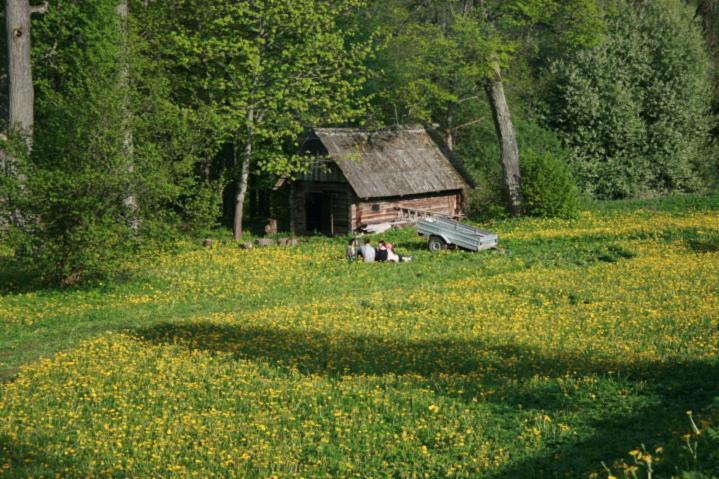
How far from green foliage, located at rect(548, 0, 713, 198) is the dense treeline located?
0.39ft

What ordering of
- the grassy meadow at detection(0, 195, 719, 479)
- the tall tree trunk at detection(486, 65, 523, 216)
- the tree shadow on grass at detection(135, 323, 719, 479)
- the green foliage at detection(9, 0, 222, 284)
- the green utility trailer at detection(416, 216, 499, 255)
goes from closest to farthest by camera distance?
the tree shadow on grass at detection(135, 323, 719, 479) → the grassy meadow at detection(0, 195, 719, 479) → the green foliage at detection(9, 0, 222, 284) → the green utility trailer at detection(416, 216, 499, 255) → the tall tree trunk at detection(486, 65, 523, 216)

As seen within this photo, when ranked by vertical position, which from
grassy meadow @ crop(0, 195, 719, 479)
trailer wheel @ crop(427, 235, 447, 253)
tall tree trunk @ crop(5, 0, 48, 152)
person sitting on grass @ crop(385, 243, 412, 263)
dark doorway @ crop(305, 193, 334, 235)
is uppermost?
tall tree trunk @ crop(5, 0, 48, 152)

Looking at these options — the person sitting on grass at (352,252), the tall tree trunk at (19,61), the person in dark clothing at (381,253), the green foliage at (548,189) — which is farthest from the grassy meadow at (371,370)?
the green foliage at (548,189)

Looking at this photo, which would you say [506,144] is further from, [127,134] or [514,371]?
[514,371]

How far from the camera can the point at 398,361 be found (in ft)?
53.2

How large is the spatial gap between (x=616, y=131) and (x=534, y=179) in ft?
36.8

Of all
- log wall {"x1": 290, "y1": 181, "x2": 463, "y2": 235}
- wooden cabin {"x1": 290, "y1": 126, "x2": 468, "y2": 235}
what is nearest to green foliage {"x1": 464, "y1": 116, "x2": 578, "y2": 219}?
wooden cabin {"x1": 290, "y1": 126, "x2": 468, "y2": 235}

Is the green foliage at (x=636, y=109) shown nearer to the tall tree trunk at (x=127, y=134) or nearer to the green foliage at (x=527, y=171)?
the green foliage at (x=527, y=171)

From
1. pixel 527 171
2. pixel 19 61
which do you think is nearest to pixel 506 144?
pixel 527 171

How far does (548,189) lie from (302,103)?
12.4 m

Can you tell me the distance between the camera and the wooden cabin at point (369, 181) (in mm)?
39438

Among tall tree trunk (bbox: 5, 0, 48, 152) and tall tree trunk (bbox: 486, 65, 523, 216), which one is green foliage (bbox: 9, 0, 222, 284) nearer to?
tall tree trunk (bbox: 5, 0, 48, 152)

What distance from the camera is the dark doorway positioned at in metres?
42.1

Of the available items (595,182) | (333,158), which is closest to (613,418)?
(333,158)
